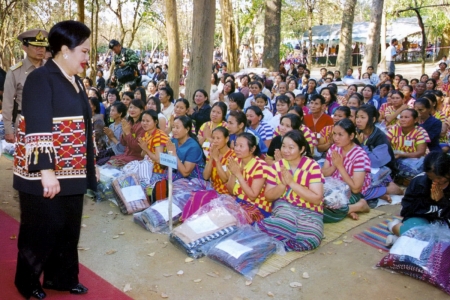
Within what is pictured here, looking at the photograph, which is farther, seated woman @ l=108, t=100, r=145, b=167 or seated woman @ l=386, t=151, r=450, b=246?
seated woman @ l=108, t=100, r=145, b=167

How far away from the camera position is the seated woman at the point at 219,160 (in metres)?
4.14

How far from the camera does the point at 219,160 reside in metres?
4.23

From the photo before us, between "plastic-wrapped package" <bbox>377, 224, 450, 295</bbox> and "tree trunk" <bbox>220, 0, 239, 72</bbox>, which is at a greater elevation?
"tree trunk" <bbox>220, 0, 239, 72</bbox>

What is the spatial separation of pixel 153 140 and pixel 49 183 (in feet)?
8.32

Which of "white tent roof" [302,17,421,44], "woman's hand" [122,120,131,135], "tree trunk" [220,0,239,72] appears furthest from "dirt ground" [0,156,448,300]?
"white tent roof" [302,17,421,44]

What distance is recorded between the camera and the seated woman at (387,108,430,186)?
17.2 feet

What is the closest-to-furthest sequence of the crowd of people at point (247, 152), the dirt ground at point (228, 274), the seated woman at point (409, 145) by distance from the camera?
the crowd of people at point (247, 152)
the dirt ground at point (228, 274)
the seated woman at point (409, 145)

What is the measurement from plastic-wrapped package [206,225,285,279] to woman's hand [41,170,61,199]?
139 centimetres

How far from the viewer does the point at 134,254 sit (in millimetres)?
3561

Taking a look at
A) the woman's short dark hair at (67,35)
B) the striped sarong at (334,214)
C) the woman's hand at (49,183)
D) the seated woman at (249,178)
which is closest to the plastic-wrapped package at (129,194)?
the seated woman at (249,178)

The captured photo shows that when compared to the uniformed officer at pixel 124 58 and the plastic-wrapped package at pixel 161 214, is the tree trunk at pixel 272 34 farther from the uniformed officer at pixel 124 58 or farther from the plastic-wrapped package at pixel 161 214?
the plastic-wrapped package at pixel 161 214

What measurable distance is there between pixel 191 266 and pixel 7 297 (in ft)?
4.11

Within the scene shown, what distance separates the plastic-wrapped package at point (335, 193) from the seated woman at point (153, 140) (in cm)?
179

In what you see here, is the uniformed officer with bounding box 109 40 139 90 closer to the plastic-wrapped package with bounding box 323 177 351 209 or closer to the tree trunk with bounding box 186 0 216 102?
the tree trunk with bounding box 186 0 216 102
